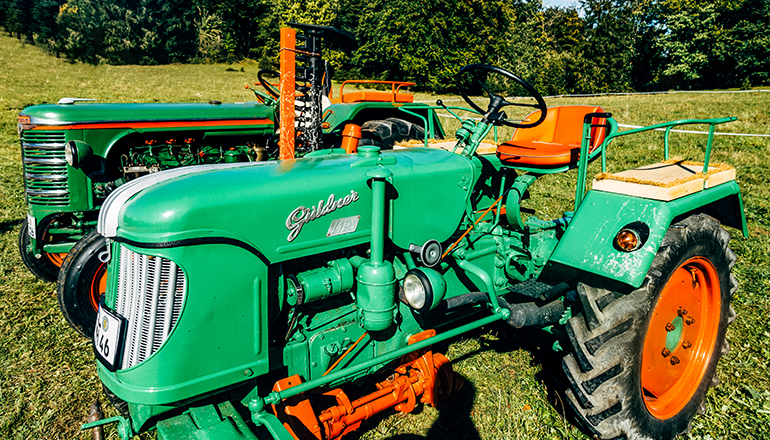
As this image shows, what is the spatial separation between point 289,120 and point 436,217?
238 cm

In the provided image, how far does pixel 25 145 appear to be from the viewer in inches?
156

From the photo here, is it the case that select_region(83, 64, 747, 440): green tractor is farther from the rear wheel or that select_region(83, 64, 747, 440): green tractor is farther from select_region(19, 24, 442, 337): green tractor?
the rear wheel

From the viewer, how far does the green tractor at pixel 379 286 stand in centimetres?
167

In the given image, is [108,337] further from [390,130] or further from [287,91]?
[390,130]

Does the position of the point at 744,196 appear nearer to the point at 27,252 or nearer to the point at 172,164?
A: the point at 172,164

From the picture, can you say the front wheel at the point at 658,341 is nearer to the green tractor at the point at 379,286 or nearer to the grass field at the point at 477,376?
the green tractor at the point at 379,286

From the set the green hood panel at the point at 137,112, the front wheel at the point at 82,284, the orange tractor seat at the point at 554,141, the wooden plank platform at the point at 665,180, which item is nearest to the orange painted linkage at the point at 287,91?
the green hood panel at the point at 137,112

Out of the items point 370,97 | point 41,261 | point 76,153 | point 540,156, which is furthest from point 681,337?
point 370,97

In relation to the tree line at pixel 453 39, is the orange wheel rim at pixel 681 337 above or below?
below

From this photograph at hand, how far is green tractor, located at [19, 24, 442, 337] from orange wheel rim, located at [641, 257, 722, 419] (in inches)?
76.5

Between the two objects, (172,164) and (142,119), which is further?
(172,164)

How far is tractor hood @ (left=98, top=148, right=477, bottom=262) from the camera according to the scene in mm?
1615

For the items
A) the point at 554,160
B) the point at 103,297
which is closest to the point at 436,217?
the point at 554,160

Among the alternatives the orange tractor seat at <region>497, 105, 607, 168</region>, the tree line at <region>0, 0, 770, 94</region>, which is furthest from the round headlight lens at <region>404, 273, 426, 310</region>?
the tree line at <region>0, 0, 770, 94</region>
